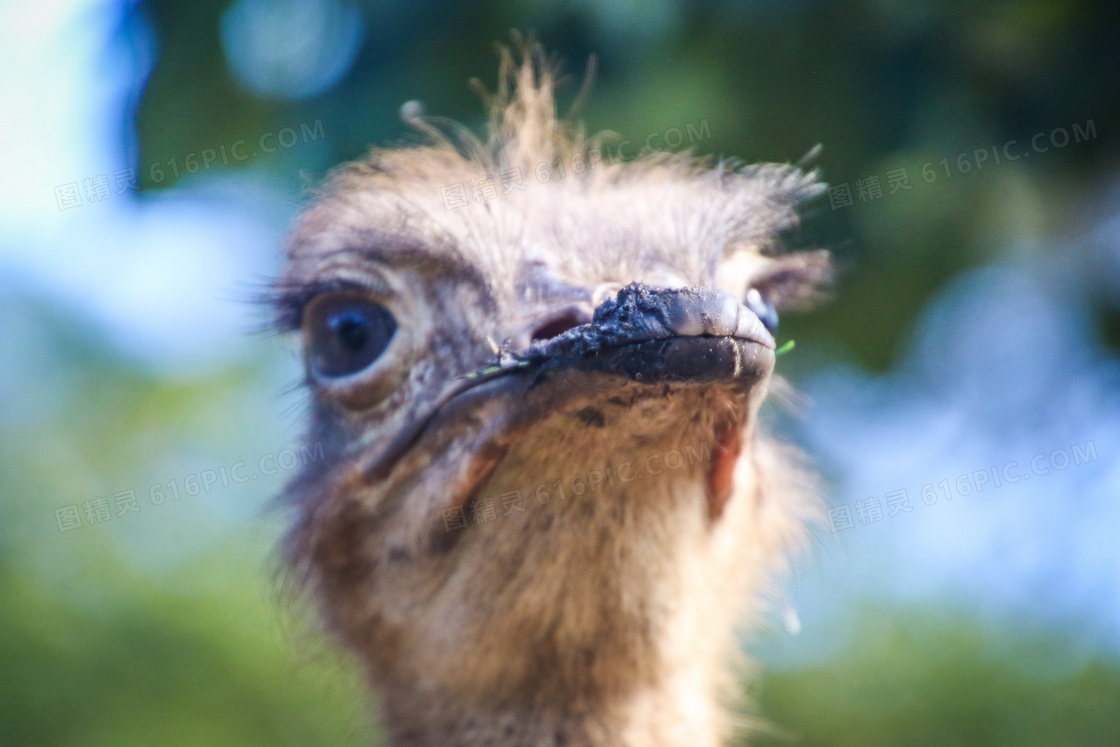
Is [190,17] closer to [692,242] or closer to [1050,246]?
[692,242]

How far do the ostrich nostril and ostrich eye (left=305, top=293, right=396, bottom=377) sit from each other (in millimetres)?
428

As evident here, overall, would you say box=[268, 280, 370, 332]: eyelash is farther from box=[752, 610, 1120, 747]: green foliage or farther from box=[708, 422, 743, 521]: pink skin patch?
box=[752, 610, 1120, 747]: green foliage

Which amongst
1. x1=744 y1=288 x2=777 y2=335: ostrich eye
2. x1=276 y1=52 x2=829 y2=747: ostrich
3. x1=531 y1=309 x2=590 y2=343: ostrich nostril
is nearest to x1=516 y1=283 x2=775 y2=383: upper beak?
x1=276 y1=52 x2=829 y2=747: ostrich

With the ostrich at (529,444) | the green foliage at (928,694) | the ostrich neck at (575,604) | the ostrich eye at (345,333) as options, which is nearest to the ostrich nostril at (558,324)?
the ostrich at (529,444)

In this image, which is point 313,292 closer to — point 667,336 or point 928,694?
point 667,336

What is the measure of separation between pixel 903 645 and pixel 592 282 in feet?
18.8

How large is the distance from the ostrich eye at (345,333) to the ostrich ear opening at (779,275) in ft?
2.11

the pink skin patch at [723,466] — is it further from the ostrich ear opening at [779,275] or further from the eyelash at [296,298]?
the eyelash at [296,298]

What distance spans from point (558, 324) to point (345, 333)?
60 cm

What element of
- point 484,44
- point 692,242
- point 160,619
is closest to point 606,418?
point 692,242

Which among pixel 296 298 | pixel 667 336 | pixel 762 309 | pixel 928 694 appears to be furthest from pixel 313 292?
pixel 928 694

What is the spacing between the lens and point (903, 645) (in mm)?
6609

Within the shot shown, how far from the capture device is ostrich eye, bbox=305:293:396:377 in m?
1.92

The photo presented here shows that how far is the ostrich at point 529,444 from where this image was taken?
4.88ft
